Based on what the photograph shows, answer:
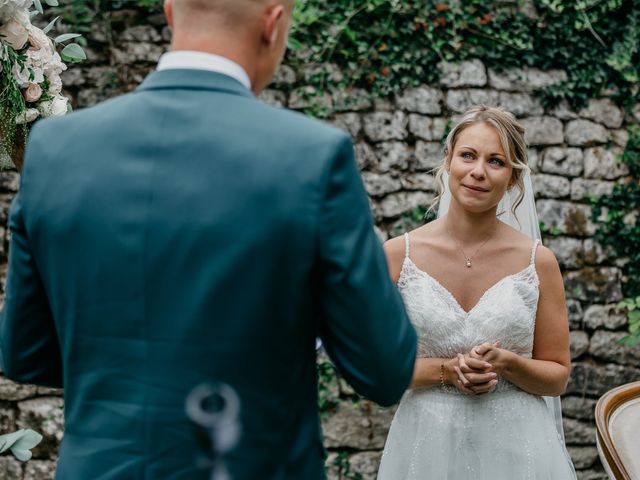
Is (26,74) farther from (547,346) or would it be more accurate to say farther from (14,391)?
(14,391)

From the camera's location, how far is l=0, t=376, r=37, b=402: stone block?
4953 millimetres

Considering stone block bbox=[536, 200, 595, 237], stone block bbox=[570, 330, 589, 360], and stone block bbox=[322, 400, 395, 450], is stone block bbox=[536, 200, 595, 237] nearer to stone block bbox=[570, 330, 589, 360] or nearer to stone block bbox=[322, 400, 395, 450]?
stone block bbox=[570, 330, 589, 360]

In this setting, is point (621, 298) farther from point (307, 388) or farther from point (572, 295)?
point (307, 388)

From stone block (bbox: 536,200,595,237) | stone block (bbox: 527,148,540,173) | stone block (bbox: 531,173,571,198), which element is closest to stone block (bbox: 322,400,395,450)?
stone block (bbox: 536,200,595,237)

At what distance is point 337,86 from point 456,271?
95.2 inches

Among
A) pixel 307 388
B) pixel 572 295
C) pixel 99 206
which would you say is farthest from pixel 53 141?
pixel 572 295

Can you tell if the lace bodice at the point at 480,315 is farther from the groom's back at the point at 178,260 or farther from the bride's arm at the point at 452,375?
the groom's back at the point at 178,260

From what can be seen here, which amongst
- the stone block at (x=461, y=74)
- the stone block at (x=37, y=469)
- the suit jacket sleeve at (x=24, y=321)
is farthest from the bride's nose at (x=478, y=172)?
the stone block at (x=37, y=469)

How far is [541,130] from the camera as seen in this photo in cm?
519

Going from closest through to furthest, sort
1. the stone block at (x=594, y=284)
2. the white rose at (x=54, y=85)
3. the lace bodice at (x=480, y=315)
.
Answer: the white rose at (x=54, y=85)
the lace bodice at (x=480, y=315)
the stone block at (x=594, y=284)

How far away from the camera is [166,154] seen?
1236mm

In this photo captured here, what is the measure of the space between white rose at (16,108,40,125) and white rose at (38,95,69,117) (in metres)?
0.03

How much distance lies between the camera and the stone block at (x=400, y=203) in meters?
5.17

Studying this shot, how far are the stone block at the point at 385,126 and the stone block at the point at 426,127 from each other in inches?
2.0
